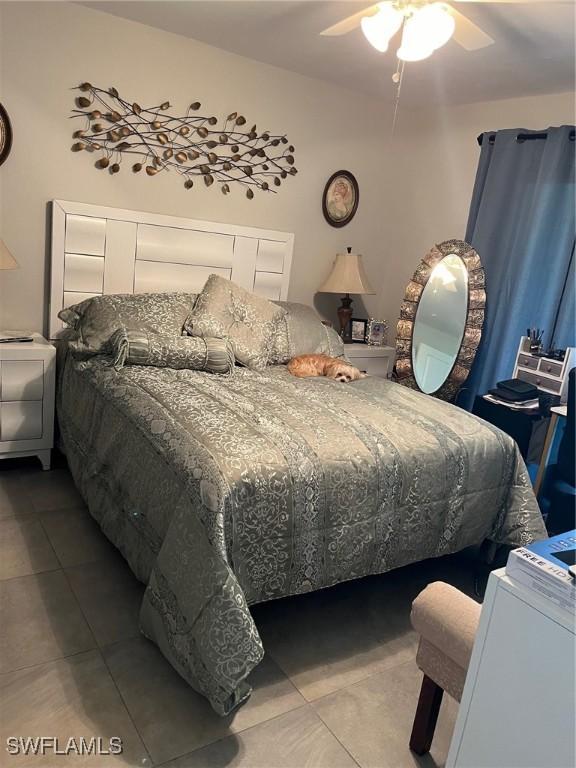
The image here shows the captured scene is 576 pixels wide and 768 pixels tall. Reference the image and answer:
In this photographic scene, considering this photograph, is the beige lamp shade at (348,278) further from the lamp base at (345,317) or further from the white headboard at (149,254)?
the white headboard at (149,254)

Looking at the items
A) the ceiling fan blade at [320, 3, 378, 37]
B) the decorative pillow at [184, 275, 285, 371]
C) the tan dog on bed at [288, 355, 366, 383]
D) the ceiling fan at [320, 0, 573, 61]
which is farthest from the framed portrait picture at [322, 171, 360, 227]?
the ceiling fan at [320, 0, 573, 61]

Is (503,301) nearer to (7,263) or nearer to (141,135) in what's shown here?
(141,135)

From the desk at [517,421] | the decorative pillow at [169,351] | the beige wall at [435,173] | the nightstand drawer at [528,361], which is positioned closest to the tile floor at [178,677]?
the decorative pillow at [169,351]

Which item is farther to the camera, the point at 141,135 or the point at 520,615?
the point at 141,135

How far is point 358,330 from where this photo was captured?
4445mm

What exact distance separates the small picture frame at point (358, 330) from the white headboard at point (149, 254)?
2.14ft

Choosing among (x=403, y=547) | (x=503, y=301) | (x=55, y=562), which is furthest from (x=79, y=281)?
(x=503, y=301)

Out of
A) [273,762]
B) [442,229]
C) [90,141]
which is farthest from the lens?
[442,229]

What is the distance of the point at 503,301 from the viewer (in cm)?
376

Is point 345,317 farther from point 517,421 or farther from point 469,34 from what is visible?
point 469,34

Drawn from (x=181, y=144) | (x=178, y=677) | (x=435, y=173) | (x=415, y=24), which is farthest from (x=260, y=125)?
(x=178, y=677)

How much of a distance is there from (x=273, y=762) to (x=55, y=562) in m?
1.24

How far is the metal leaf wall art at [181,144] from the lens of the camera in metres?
3.31

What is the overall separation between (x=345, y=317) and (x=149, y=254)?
150 centimetres
